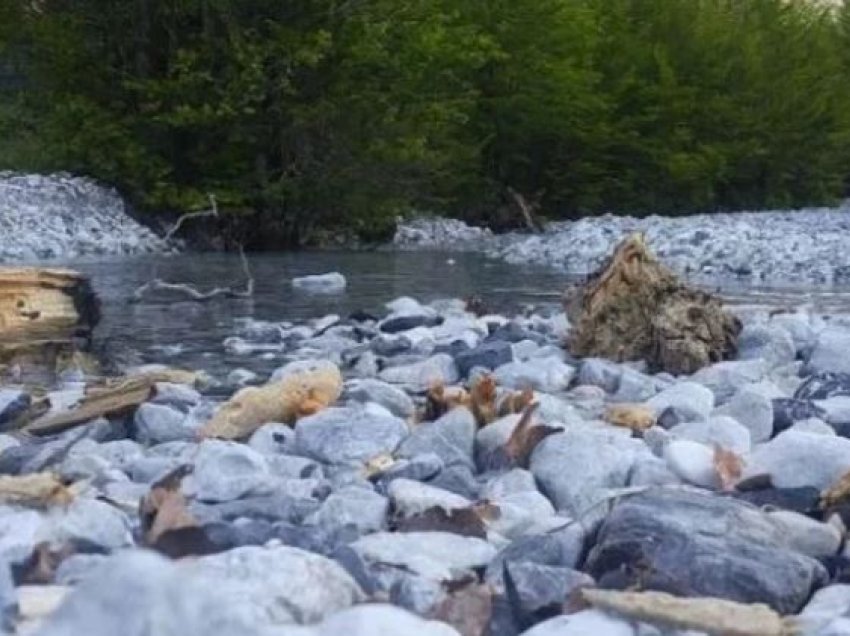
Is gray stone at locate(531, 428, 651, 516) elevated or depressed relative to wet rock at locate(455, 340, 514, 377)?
elevated

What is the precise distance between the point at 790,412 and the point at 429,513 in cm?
179

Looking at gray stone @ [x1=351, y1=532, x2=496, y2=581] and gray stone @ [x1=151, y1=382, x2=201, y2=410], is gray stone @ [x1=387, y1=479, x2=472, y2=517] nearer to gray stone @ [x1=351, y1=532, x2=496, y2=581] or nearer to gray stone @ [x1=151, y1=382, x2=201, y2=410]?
gray stone @ [x1=351, y1=532, x2=496, y2=581]

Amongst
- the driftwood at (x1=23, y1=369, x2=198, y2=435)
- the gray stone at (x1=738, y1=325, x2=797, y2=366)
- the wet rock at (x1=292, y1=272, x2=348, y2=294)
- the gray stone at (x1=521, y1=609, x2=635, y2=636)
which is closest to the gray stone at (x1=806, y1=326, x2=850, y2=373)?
the gray stone at (x1=738, y1=325, x2=797, y2=366)

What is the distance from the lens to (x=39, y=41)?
674 inches

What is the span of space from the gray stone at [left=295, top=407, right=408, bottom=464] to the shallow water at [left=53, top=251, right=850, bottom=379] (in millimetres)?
1810

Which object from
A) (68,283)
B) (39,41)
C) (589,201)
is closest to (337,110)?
(39,41)

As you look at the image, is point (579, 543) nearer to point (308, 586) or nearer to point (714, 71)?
point (308, 586)

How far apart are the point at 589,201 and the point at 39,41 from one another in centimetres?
868

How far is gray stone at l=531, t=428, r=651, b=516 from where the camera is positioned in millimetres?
4395

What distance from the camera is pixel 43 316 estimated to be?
7.10 meters

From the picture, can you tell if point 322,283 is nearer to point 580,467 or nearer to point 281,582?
point 580,467

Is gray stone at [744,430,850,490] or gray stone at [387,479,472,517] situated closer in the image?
gray stone at [387,479,472,517]

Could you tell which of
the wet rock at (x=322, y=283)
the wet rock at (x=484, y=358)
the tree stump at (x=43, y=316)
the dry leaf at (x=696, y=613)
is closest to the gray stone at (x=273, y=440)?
the wet rock at (x=484, y=358)

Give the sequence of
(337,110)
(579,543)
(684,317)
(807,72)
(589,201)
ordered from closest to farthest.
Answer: (579,543), (684,317), (337,110), (589,201), (807,72)
